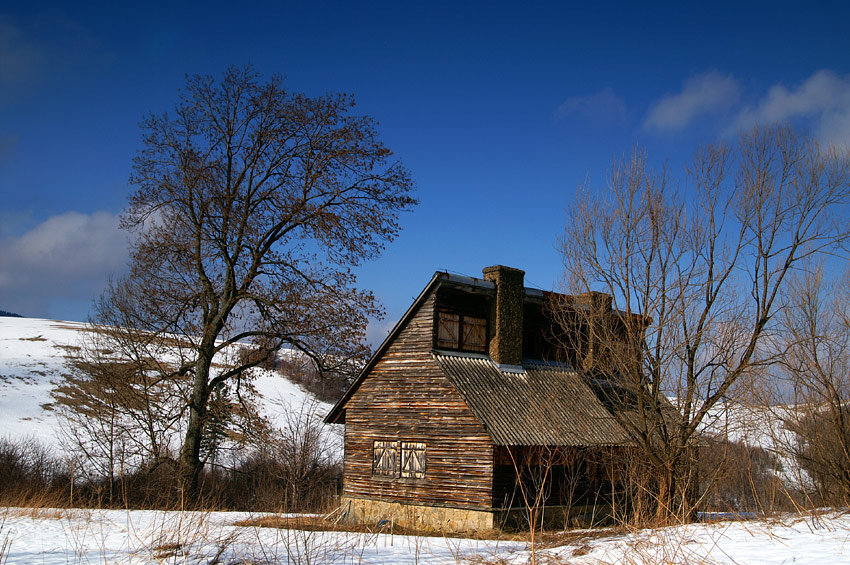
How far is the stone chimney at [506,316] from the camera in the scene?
2394 cm

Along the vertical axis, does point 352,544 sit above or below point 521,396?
below

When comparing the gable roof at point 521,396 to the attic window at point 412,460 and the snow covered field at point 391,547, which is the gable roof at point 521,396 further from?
the snow covered field at point 391,547

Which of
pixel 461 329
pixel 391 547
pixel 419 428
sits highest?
pixel 461 329

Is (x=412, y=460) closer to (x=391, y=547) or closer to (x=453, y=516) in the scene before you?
(x=453, y=516)

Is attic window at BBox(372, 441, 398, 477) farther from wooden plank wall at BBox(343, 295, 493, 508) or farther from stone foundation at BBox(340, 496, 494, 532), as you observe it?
stone foundation at BBox(340, 496, 494, 532)

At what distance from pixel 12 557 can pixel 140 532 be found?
11.4 ft

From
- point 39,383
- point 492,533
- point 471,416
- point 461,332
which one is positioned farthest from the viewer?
point 39,383

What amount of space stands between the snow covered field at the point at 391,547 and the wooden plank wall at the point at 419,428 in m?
5.74

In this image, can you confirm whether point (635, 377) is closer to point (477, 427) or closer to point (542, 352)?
point (477, 427)

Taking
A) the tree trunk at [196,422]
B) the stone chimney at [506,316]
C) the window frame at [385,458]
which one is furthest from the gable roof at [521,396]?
the tree trunk at [196,422]

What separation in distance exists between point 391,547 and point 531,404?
10927mm

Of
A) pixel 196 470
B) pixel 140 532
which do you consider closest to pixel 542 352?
Answer: pixel 196 470

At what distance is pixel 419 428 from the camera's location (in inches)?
878

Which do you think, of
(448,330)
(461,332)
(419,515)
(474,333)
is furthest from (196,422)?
(474,333)
